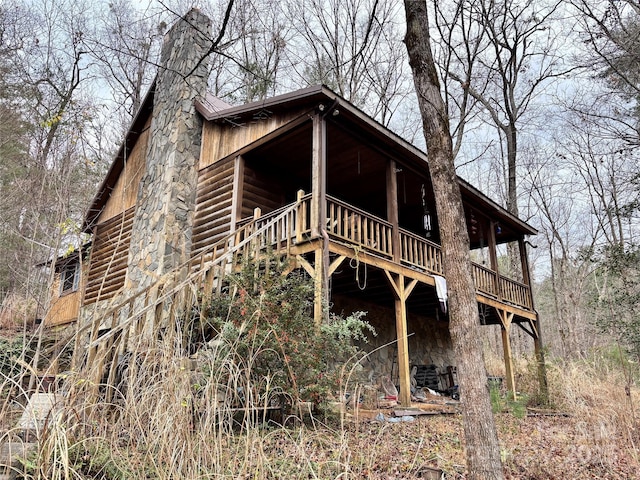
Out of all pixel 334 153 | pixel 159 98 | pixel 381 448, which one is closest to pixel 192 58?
pixel 159 98

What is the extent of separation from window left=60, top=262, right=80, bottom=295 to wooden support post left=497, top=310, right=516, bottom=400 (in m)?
13.3

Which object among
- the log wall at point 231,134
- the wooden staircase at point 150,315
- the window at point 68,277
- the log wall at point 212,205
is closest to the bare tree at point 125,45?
the log wall at point 231,134

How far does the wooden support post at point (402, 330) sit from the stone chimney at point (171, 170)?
442cm

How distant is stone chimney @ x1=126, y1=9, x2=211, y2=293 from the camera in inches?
401

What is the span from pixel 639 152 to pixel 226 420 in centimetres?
1467

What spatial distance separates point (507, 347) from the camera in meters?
12.1

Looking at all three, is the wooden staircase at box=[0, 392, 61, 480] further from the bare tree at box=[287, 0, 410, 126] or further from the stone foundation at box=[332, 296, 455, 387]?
the bare tree at box=[287, 0, 410, 126]

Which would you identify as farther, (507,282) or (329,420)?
(507,282)

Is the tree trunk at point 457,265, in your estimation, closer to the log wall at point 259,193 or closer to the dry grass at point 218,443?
the dry grass at point 218,443

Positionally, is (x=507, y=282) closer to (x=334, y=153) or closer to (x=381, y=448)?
(x=334, y=153)

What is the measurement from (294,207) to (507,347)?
7588 mm

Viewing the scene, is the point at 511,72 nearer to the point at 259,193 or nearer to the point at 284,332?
the point at 259,193

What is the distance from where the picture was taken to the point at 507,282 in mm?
13039

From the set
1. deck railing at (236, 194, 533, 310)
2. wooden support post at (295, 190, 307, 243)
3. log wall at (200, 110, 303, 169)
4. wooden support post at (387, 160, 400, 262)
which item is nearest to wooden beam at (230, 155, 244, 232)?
deck railing at (236, 194, 533, 310)
